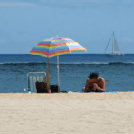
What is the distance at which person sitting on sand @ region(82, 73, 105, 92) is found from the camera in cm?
1155
